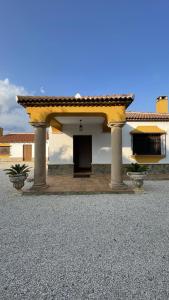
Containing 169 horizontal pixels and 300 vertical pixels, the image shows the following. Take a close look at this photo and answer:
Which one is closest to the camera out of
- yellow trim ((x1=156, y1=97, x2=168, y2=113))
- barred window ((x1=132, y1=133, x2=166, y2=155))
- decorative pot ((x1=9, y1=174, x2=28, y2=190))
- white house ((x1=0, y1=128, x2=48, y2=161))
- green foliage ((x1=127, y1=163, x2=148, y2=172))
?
decorative pot ((x1=9, y1=174, x2=28, y2=190))

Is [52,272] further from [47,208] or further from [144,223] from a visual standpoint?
[47,208]

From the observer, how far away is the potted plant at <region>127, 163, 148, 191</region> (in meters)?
7.39

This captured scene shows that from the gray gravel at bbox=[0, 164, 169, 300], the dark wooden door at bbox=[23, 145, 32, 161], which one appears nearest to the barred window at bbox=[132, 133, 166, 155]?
Result: the gray gravel at bbox=[0, 164, 169, 300]

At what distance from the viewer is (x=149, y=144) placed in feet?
39.0

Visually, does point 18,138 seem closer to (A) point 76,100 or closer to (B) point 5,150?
(B) point 5,150

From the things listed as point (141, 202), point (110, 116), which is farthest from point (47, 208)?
point (110, 116)

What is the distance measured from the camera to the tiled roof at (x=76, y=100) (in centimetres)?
719

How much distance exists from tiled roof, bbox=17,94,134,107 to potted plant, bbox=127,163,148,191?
2.62 m

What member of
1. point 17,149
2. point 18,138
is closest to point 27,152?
point 17,149

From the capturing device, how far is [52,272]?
2633 mm

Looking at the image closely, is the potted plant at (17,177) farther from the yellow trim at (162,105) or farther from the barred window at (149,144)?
the yellow trim at (162,105)

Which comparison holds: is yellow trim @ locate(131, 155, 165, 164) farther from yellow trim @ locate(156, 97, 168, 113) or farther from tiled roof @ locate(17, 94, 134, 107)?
tiled roof @ locate(17, 94, 134, 107)

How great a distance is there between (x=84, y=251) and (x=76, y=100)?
5474 mm

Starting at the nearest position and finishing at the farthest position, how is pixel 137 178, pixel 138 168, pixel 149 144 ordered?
pixel 137 178 < pixel 138 168 < pixel 149 144
